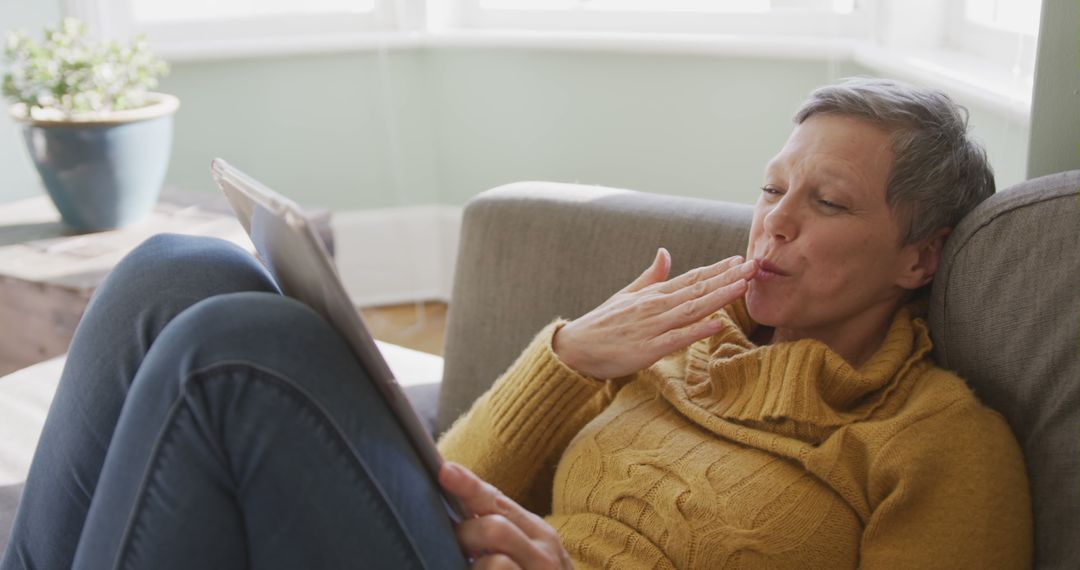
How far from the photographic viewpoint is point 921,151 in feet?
4.11

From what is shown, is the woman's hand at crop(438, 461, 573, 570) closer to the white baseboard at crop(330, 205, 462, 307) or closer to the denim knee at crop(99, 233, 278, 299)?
the denim knee at crop(99, 233, 278, 299)

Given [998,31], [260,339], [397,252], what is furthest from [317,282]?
[397,252]

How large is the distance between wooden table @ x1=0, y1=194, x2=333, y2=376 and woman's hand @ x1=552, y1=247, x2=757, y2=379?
44.2 inches

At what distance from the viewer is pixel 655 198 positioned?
159cm

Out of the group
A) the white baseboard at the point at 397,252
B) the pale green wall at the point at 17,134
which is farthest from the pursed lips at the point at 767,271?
→ the pale green wall at the point at 17,134

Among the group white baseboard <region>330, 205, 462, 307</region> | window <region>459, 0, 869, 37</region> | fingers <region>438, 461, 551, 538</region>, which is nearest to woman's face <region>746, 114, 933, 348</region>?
fingers <region>438, 461, 551, 538</region>

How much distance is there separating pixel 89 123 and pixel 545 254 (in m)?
1.16

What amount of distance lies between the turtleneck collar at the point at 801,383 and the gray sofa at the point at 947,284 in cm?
6

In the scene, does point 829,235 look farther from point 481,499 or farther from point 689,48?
point 689,48

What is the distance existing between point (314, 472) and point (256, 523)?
74 millimetres

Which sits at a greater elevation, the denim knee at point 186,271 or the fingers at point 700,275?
the denim knee at point 186,271

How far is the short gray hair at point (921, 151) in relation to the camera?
4.12 ft

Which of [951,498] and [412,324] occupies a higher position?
[951,498]

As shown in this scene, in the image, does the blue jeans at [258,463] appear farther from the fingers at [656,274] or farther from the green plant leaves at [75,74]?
the green plant leaves at [75,74]
